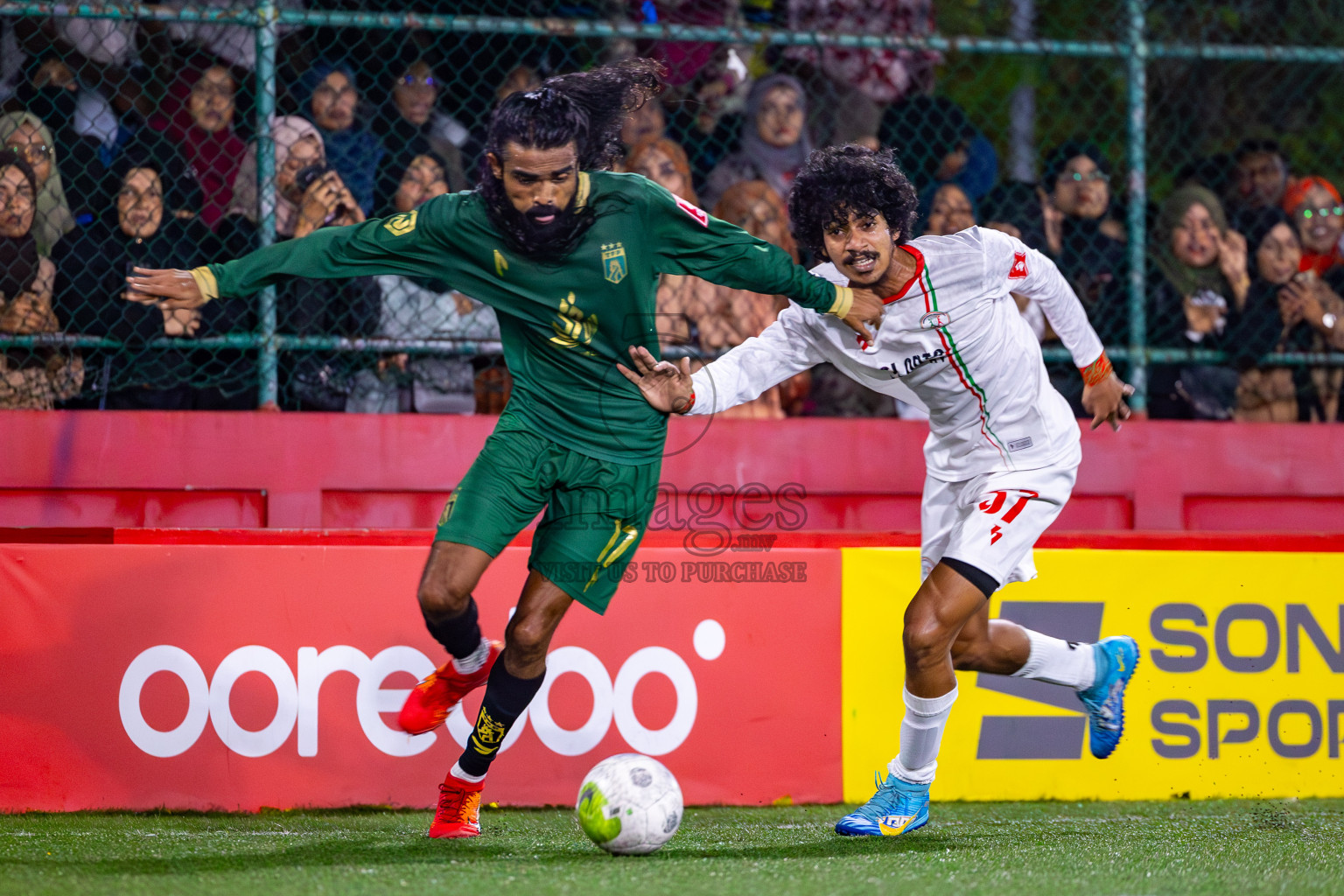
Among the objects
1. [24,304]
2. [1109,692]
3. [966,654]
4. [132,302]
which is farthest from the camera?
[132,302]

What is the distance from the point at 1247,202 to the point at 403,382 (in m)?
4.29

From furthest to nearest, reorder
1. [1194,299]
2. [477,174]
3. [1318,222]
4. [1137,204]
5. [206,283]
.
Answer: [1318,222] → [1194,299] → [1137,204] → [477,174] → [206,283]

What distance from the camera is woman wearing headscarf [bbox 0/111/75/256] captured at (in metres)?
5.48

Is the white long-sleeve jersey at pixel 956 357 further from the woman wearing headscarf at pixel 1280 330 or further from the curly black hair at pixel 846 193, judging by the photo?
the woman wearing headscarf at pixel 1280 330

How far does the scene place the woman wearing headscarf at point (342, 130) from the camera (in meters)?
5.91

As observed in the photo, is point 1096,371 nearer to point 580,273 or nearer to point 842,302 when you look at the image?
point 842,302

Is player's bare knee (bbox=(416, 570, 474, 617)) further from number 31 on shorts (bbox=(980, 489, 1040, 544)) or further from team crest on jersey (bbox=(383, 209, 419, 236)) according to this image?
number 31 on shorts (bbox=(980, 489, 1040, 544))

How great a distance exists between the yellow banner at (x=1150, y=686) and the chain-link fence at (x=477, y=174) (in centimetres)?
128

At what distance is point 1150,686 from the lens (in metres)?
5.27

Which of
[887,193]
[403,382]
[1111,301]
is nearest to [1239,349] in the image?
[1111,301]

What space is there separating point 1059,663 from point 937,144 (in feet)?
10.2

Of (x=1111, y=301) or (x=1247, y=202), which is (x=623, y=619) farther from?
(x=1247, y=202)

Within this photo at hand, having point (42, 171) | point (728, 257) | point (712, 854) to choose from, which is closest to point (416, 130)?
point (42, 171)

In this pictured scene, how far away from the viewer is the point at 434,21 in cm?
588
